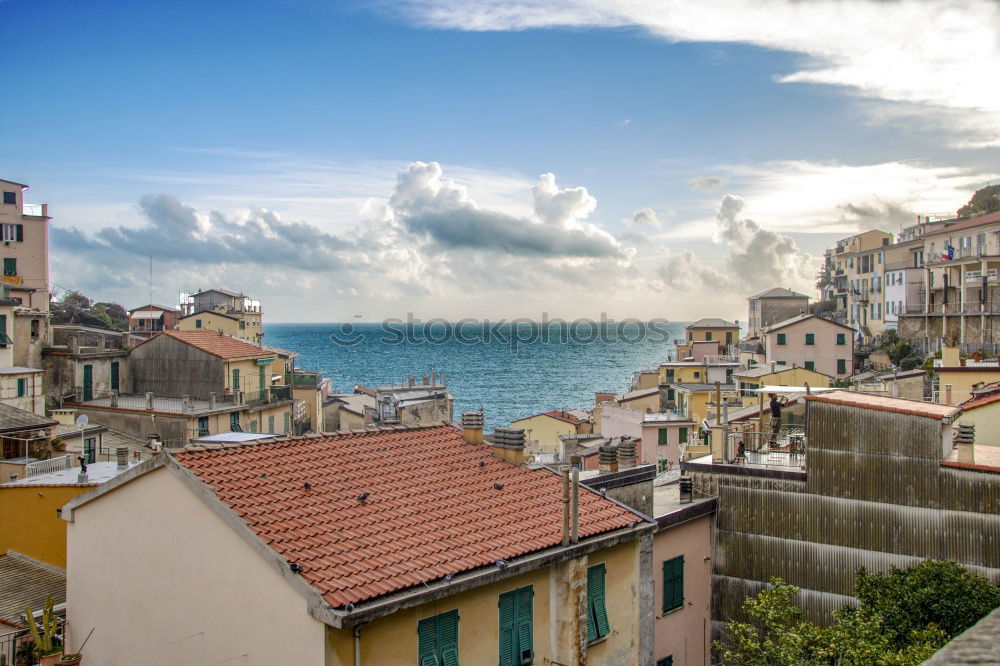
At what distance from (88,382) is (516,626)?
33.9 m

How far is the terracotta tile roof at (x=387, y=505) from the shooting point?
10.9 meters

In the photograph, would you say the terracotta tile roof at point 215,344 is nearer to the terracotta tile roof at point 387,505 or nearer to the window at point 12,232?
the window at point 12,232

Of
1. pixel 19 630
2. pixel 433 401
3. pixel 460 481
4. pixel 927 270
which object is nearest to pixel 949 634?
pixel 460 481

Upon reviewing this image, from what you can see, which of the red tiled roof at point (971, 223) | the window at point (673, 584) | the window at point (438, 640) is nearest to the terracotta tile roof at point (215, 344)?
the window at point (673, 584)

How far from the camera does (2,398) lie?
104 feet

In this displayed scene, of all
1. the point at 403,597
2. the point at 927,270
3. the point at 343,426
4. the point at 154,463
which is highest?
the point at 927,270

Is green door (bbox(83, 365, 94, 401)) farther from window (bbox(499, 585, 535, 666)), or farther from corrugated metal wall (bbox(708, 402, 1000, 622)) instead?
window (bbox(499, 585, 535, 666))

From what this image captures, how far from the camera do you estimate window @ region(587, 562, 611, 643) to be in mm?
14062

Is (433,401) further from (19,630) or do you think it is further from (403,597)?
(403,597)

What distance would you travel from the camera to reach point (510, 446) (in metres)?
15.9

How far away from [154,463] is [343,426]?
150 feet

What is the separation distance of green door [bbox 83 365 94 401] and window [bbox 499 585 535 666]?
33.4 metres

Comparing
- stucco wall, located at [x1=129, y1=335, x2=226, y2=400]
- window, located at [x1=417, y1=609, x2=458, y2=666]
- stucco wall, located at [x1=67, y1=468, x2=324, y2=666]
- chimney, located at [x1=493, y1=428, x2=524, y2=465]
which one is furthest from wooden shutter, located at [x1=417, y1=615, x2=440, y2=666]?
stucco wall, located at [x1=129, y1=335, x2=226, y2=400]

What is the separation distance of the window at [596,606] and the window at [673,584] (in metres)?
3.70
